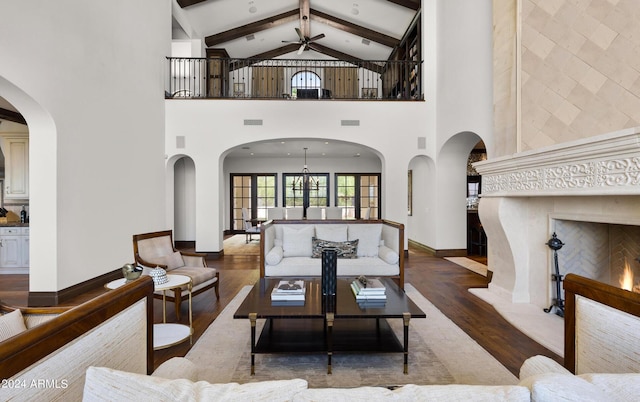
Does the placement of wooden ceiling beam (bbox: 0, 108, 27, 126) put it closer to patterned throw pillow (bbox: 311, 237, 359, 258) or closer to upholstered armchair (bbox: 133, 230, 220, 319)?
upholstered armchair (bbox: 133, 230, 220, 319)

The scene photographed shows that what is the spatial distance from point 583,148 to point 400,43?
7.80m

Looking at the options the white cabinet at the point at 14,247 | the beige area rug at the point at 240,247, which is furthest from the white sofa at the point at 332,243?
the white cabinet at the point at 14,247

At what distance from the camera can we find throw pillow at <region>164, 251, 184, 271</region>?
3861mm

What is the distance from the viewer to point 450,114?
20.0ft

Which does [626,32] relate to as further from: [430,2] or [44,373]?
[430,2]

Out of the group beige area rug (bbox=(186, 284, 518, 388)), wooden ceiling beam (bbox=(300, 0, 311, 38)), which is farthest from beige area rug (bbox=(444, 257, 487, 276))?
wooden ceiling beam (bbox=(300, 0, 311, 38))

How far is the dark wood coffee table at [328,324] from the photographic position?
2340 mm

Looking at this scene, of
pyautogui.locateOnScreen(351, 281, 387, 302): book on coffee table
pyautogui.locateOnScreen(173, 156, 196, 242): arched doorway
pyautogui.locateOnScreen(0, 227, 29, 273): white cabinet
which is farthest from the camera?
pyautogui.locateOnScreen(173, 156, 196, 242): arched doorway

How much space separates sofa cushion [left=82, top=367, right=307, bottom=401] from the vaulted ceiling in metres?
8.55

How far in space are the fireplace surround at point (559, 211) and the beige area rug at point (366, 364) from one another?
4.81 feet

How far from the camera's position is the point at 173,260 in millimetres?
3955

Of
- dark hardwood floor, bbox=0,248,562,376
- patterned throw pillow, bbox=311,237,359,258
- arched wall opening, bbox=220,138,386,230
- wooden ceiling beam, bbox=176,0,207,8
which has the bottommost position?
dark hardwood floor, bbox=0,248,562,376

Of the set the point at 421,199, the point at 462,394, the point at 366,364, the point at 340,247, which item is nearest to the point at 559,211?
the point at 340,247

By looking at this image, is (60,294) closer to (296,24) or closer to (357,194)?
(357,194)
